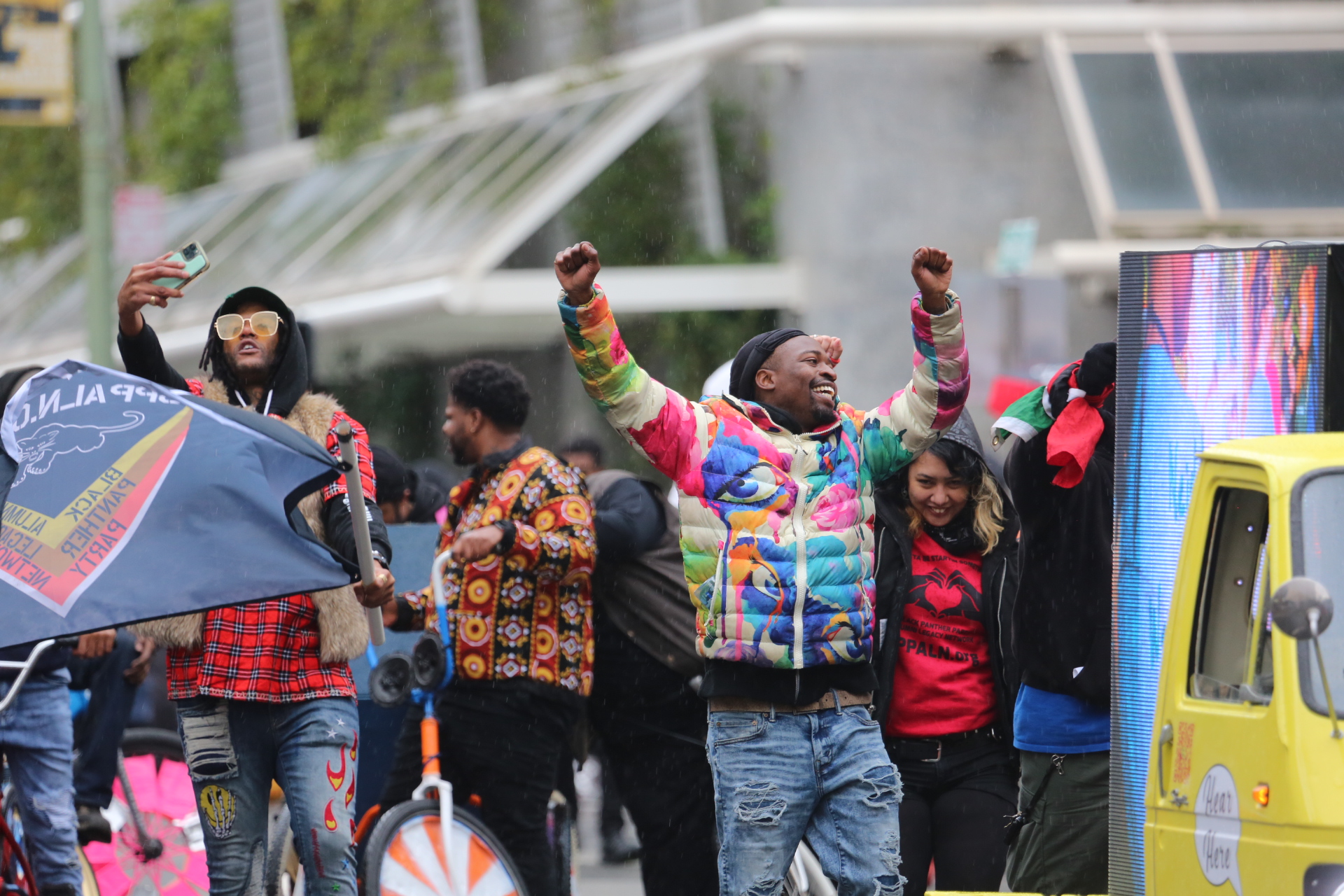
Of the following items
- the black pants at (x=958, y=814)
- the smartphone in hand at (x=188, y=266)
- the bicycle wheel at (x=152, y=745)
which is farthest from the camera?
the bicycle wheel at (x=152, y=745)

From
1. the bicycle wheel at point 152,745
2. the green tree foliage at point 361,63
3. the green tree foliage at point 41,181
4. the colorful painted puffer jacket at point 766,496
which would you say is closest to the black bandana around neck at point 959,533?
the colorful painted puffer jacket at point 766,496

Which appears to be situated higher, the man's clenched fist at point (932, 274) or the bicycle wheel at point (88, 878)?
the man's clenched fist at point (932, 274)

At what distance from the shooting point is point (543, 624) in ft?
22.2

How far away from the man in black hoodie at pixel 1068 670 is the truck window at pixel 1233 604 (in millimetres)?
1179

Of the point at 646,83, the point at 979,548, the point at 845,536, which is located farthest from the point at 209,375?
the point at 646,83

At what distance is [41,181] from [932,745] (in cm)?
2223

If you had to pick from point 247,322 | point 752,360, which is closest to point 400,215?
point 247,322

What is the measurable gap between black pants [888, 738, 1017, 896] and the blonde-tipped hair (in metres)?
0.65

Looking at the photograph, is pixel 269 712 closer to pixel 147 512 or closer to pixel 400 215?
pixel 147 512

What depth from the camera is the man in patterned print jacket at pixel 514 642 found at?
265 inches

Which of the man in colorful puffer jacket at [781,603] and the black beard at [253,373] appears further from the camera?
the black beard at [253,373]

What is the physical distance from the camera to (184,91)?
25.8m

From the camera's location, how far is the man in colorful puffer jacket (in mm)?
5004

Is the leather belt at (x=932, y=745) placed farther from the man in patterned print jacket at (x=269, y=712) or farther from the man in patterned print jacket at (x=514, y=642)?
the man in patterned print jacket at (x=269, y=712)
